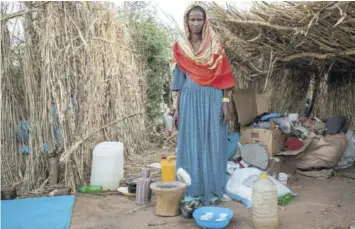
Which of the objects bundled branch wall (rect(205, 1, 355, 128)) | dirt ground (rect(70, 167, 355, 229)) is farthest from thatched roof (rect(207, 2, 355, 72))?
dirt ground (rect(70, 167, 355, 229))

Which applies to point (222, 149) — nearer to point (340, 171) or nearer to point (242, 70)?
point (242, 70)

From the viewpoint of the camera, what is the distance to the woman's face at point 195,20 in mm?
3756

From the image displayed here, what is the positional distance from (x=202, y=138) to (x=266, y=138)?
146cm

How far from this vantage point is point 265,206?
10.7 ft

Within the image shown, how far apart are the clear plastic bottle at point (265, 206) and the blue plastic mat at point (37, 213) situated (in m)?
1.64

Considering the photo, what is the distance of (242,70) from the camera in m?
5.50

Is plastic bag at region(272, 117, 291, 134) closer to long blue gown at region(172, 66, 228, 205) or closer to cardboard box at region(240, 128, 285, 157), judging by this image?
cardboard box at region(240, 128, 285, 157)

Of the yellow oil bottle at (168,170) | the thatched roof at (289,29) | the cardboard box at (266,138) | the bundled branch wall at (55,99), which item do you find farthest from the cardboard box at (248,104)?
the bundled branch wall at (55,99)

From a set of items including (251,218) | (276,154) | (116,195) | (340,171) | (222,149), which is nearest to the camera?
(251,218)

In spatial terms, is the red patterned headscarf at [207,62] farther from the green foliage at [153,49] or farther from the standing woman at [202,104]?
the green foliage at [153,49]

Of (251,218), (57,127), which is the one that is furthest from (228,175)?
(57,127)

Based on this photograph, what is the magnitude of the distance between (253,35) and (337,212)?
82.1 inches

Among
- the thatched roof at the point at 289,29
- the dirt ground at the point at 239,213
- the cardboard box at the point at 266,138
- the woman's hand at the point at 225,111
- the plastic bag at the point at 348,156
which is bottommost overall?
the dirt ground at the point at 239,213

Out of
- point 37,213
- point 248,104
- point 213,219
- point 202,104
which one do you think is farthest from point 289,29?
point 37,213
